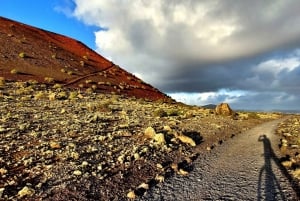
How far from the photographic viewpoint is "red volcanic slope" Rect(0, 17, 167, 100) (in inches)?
1625

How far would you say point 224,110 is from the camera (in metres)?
36.2

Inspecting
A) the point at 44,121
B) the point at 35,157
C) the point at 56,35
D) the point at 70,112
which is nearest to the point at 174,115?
the point at 70,112

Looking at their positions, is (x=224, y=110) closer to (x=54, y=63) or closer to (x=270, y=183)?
(x=54, y=63)

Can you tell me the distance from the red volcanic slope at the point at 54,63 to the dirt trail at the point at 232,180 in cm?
2717

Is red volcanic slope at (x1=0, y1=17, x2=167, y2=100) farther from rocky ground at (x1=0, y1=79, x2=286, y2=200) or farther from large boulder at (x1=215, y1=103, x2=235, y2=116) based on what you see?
rocky ground at (x1=0, y1=79, x2=286, y2=200)

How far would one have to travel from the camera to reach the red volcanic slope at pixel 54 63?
41263 mm

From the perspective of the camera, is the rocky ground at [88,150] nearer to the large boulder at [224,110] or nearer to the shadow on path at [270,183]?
the shadow on path at [270,183]

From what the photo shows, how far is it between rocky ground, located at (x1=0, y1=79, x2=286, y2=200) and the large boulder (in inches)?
404

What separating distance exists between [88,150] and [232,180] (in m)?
5.75

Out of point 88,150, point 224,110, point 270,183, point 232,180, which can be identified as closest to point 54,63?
point 224,110

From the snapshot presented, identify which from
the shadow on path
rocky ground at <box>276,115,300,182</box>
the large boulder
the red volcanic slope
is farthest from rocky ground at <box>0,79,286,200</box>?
the red volcanic slope

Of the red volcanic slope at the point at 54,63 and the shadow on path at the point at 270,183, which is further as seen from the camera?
the red volcanic slope at the point at 54,63

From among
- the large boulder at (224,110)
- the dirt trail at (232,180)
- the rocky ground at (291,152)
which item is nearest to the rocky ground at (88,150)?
the dirt trail at (232,180)

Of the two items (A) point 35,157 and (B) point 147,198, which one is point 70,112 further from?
(B) point 147,198
